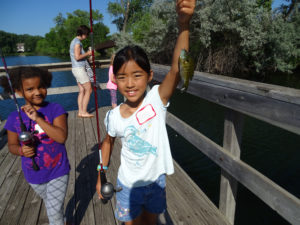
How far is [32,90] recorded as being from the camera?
5.51 ft

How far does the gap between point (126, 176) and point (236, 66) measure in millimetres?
16404

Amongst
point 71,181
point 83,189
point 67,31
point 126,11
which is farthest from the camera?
point 67,31

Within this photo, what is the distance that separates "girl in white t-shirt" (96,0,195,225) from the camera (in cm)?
145

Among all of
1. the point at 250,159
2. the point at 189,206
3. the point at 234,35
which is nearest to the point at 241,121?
the point at 189,206

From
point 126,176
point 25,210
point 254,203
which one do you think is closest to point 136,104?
point 126,176

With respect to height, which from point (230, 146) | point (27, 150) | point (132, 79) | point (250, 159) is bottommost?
point (250, 159)

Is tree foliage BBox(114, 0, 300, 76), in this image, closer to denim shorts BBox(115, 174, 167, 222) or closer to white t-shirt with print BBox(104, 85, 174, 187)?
white t-shirt with print BBox(104, 85, 174, 187)

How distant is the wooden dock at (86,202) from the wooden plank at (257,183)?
23.8 inches

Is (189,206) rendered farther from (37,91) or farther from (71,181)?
(37,91)

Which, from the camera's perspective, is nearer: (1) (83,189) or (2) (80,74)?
(1) (83,189)

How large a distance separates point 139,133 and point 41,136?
2.78 ft

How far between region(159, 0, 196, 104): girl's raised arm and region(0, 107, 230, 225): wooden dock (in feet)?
4.59

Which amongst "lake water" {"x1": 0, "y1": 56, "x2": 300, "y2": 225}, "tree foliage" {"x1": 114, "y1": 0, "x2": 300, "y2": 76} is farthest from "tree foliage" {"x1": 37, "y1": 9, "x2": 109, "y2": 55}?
"lake water" {"x1": 0, "y1": 56, "x2": 300, "y2": 225}

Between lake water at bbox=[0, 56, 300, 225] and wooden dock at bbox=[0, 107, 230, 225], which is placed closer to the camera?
wooden dock at bbox=[0, 107, 230, 225]
